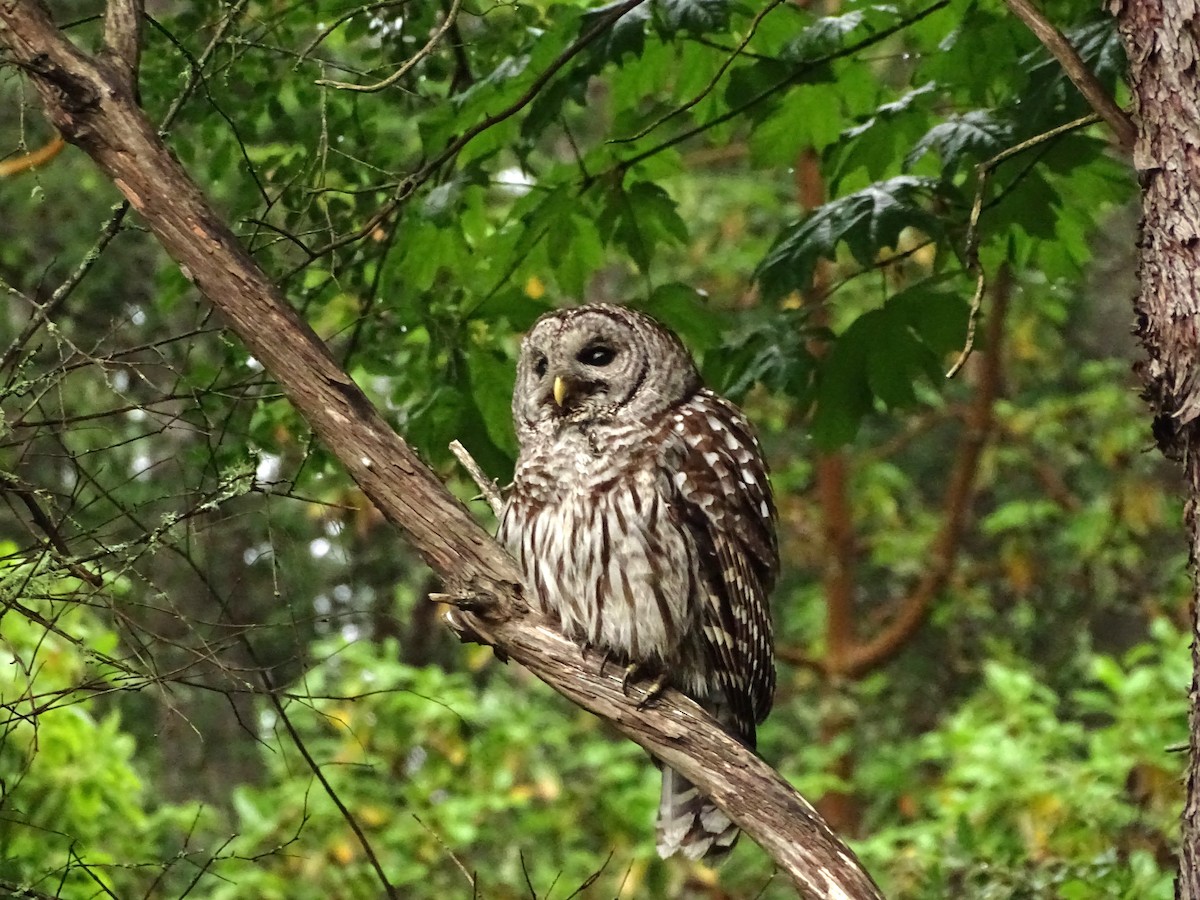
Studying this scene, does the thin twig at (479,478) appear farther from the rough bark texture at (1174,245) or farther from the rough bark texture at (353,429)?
the rough bark texture at (1174,245)

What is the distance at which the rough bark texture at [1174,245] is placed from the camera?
2.31 meters

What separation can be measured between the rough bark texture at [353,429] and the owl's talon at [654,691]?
0.07 feet

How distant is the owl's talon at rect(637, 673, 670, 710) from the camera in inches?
107

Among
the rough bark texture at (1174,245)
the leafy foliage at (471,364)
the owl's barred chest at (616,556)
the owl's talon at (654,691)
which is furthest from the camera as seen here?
the owl's barred chest at (616,556)

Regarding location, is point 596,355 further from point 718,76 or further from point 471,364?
point 718,76

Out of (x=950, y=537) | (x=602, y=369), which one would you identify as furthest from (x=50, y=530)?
(x=950, y=537)

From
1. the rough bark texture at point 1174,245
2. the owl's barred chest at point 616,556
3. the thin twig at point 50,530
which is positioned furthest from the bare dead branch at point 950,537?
the thin twig at point 50,530

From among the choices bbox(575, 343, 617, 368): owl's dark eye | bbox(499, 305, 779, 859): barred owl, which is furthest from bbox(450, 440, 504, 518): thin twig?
bbox(575, 343, 617, 368): owl's dark eye

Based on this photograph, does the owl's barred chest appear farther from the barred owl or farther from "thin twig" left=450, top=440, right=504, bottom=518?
"thin twig" left=450, top=440, right=504, bottom=518

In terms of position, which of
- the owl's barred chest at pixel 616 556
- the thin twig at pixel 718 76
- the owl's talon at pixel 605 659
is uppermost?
the thin twig at pixel 718 76

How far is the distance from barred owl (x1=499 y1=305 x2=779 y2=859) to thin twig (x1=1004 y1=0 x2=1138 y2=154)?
48.0 inches

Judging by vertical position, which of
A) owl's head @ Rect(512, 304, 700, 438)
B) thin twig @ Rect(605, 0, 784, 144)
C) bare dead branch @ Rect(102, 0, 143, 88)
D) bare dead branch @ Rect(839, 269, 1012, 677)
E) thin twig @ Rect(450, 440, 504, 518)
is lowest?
bare dead branch @ Rect(839, 269, 1012, 677)

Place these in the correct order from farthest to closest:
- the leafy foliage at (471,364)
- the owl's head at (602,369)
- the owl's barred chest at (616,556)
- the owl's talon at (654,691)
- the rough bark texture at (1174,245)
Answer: the owl's head at (602,369) < the owl's barred chest at (616,556) < the leafy foliage at (471,364) < the owl's talon at (654,691) < the rough bark texture at (1174,245)

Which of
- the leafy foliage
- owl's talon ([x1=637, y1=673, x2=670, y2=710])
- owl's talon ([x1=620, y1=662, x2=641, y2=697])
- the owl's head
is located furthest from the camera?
the owl's head
